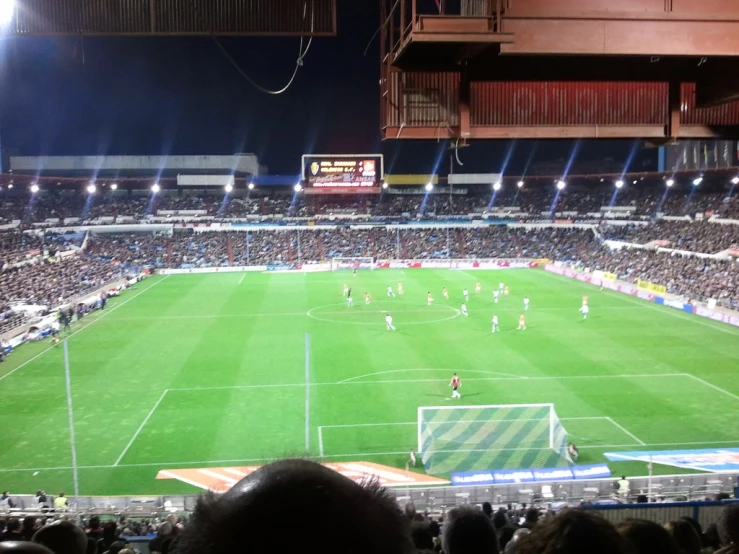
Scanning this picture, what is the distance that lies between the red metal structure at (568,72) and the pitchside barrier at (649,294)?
31.1m

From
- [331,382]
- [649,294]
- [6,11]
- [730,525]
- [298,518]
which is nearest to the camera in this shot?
[298,518]

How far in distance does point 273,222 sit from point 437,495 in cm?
6617

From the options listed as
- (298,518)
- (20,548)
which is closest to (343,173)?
(20,548)

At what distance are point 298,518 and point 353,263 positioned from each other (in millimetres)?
67207

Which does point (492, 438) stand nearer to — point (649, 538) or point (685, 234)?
point (649, 538)

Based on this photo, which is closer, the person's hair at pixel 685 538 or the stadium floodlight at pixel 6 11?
the person's hair at pixel 685 538

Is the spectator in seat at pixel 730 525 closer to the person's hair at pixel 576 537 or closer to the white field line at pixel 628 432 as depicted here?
the person's hair at pixel 576 537

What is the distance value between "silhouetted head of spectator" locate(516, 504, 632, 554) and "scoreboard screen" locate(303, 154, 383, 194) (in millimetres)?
65114

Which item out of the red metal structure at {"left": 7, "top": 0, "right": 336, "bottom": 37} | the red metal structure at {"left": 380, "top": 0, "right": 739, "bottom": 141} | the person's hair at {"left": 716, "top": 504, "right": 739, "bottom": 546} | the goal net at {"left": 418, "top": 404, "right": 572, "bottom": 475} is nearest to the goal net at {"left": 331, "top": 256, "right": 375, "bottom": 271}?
the goal net at {"left": 418, "top": 404, "right": 572, "bottom": 475}

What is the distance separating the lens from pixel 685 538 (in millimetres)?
4859

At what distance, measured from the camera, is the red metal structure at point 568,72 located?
686 cm

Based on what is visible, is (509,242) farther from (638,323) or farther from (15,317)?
(15,317)

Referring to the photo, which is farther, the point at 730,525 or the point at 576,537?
the point at 730,525

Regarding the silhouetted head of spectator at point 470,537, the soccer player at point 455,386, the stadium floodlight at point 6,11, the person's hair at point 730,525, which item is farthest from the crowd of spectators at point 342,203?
the silhouetted head of spectator at point 470,537
